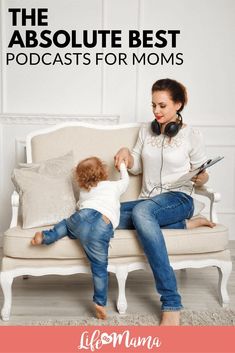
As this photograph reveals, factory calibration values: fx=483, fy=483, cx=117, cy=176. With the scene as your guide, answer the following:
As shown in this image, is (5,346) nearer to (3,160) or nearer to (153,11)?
(3,160)

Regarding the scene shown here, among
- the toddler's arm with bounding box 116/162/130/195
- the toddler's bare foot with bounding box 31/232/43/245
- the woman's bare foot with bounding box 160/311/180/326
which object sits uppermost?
the toddler's arm with bounding box 116/162/130/195

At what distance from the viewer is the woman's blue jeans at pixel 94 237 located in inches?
87.5

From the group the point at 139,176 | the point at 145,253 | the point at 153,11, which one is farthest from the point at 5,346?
the point at 153,11

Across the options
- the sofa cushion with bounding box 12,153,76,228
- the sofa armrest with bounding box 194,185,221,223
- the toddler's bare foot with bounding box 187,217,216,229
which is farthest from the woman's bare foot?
the sofa cushion with bounding box 12,153,76,228

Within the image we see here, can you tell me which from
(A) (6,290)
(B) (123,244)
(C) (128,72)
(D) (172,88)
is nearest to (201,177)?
(D) (172,88)

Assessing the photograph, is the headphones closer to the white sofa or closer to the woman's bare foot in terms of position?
the white sofa

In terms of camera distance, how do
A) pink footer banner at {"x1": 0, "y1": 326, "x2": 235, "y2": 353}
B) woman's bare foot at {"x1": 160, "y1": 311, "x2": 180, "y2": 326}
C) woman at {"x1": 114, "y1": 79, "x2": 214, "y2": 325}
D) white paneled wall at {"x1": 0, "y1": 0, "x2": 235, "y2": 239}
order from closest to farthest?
1. pink footer banner at {"x1": 0, "y1": 326, "x2": 235, "y2": 353}
2. woman's bare foot at {"x1": 160, "y1": 311, "x2": 180, "y2": 326}
3. woman at {"x1": 114, "y1": 79, "x2": 214, "y2": 325}
4. white paneled wall at {"x1": 0, "y1": 0, "x2": 235, "y2": 239}

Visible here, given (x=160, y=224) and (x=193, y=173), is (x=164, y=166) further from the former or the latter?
(x=160, y=224)

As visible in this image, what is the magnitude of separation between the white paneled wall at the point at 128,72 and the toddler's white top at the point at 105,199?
1416 millimetres

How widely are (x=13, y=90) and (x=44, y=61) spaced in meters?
0.32

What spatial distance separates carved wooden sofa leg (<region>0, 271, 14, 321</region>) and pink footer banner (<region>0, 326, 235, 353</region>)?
0.42 ft

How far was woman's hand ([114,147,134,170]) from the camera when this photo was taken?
262 cm

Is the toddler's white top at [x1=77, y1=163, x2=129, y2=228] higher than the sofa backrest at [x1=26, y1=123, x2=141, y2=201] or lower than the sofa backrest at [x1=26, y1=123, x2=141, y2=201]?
lower

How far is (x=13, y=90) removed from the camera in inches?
143
